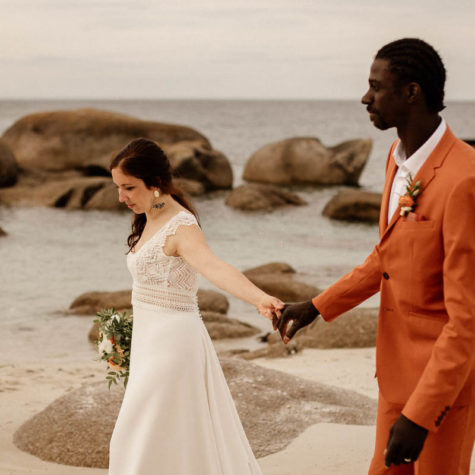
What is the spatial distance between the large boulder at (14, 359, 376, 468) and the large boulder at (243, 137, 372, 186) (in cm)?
2745

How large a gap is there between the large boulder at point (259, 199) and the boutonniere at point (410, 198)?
2378 centimetres

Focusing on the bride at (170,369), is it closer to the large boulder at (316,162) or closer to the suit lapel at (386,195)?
the suit lapel at (386,195)

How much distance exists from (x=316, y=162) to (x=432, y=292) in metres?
31.2

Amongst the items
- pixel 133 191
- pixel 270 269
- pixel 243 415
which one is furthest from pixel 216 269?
pixel 270 269

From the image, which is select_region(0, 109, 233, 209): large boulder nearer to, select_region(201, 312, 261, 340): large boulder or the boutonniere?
select_region(201, 312, 261, 340): large boulder

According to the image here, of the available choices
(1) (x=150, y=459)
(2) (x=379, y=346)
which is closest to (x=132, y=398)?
(1) (x=150, y=459)

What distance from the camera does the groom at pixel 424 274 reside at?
254cm

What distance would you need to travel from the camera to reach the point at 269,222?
2498cm

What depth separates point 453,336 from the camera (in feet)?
8.28

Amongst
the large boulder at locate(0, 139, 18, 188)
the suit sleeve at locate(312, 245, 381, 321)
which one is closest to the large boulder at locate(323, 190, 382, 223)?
the large boulder at locate(0, 139, 18, 188)

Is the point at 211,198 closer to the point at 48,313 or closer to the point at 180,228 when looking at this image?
the point at 48,313

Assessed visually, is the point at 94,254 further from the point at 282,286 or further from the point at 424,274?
the point at 424,274

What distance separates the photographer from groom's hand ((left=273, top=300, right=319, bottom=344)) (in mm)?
3334

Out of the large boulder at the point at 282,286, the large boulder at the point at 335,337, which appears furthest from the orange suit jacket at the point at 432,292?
the large boulder at the point at 282,286
